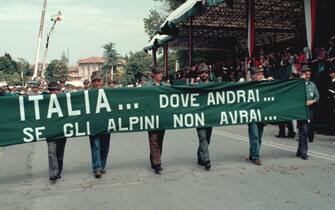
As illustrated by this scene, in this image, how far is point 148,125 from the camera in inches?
291

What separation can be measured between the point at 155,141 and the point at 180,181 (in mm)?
1105

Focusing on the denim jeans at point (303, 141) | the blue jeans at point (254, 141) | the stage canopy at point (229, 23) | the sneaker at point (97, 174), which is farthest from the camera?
the stage canopy at point (229, 23)

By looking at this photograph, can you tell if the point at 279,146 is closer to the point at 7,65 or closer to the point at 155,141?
the point at 155,141

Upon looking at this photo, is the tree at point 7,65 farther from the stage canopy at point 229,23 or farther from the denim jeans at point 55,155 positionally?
the denim jeans at point 55,155

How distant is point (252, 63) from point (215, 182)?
9.48 m

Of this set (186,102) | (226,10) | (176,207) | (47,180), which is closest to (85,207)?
(176,207)

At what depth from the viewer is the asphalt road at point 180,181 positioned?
210 inches

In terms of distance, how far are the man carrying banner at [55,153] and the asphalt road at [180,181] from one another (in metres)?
0.16

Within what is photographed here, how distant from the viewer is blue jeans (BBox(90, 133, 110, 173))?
276 inches

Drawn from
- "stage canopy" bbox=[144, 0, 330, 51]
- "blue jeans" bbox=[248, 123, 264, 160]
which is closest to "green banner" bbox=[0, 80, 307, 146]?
"blue jeans" bbox=[248, 123, 264, 160]

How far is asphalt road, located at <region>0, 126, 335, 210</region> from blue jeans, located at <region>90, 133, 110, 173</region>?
213 mm

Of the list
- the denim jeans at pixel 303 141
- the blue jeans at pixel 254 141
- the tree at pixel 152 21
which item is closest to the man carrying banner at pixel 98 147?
the blue jeans at pixel 254 141

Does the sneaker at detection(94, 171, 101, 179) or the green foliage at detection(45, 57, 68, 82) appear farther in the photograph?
the green foliage at detection(45, 57, 68, 82)

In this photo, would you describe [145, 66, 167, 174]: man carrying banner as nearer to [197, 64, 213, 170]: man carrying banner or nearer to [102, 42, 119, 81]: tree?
[197, 64, 213, 170]: man carrying banner
